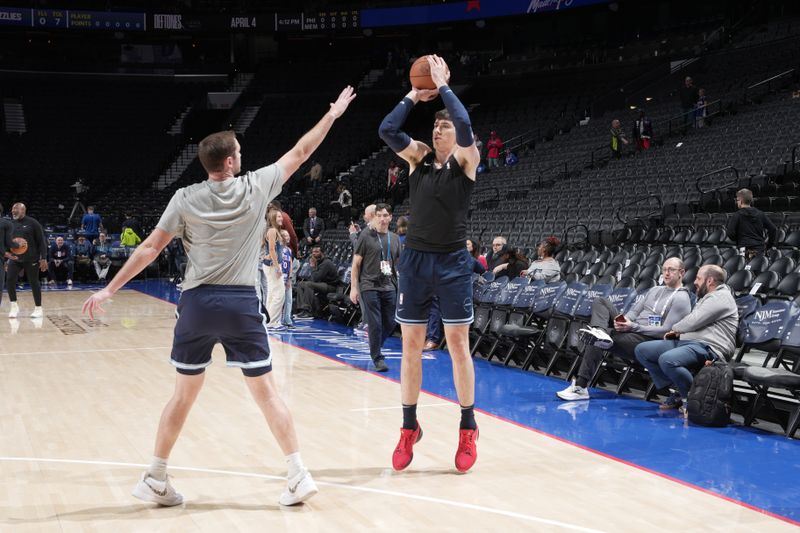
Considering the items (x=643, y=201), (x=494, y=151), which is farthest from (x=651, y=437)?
(x=494, y=151)

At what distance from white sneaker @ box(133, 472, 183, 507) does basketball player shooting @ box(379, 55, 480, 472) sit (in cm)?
123

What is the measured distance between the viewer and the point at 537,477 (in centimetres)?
451

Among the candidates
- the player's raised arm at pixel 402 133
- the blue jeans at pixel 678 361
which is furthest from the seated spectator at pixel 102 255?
the player's raised arm at pixel 402 133

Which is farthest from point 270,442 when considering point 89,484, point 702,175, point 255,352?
point 702,175

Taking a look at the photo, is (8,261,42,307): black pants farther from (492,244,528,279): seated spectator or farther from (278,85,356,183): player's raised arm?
(278,85,356,183): player's raised arm

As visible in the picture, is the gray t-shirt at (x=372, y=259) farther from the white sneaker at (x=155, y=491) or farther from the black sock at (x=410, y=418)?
the white sneaker at (x=155, y=491)

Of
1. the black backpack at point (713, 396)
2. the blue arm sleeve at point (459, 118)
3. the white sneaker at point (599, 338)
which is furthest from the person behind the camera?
the white sneaker at point (599, 338)

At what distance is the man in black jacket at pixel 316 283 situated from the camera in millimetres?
13133

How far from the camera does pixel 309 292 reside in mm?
13234

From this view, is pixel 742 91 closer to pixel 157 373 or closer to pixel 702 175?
pixel 702 175

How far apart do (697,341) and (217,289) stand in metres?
3.95

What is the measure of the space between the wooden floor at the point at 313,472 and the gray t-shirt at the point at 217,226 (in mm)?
1106

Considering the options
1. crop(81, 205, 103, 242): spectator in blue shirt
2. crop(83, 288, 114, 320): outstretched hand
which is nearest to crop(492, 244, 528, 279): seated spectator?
crop(83, 288, 114, 320): outstretched hand

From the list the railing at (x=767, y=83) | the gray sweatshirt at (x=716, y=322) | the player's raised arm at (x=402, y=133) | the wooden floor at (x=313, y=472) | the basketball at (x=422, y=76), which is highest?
the railing at (x=767, y=83)
